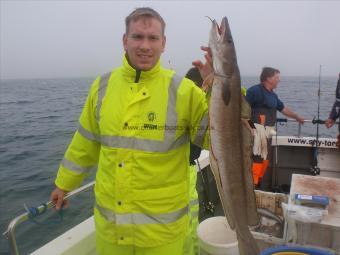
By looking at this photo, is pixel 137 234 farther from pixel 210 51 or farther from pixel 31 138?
pixel 31 138

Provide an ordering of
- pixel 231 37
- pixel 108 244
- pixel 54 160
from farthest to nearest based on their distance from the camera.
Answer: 1. pixel 54 160
2. pixel 108 244
3. pixel 231 37

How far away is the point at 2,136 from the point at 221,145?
17.6 m

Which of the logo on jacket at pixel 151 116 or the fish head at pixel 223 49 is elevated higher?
the fish head at pixel 223 49

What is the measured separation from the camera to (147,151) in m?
2.57

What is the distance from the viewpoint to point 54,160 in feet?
42.9

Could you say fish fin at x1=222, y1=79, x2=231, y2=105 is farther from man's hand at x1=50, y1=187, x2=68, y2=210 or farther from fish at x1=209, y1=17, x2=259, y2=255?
man's hand at x1=50, y1=187, x2=68, y2=210

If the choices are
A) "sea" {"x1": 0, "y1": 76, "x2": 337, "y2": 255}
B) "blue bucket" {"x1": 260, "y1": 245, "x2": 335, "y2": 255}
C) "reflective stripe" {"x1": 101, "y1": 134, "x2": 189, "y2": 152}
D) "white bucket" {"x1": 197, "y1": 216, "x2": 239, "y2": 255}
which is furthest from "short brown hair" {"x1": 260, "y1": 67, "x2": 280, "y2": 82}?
"reflective stripe" {"x1": 101, "y1": 134, "x2": 189, "y2": 152}

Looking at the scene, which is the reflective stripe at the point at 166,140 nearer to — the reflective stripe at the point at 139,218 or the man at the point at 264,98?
the reflective stripe at the point at 139,218

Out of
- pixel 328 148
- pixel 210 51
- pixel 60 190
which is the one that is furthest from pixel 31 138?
pixel 210 51

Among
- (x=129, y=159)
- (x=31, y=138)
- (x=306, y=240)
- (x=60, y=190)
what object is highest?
(x=129, y=159)

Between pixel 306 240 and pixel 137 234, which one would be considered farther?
pixel 306 240

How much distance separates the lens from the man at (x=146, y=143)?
2584mm

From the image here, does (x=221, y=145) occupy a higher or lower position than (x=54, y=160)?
higher

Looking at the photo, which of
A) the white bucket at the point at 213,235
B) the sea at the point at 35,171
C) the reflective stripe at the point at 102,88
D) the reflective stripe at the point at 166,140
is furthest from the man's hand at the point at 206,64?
the white bucket at the point at 213,235
